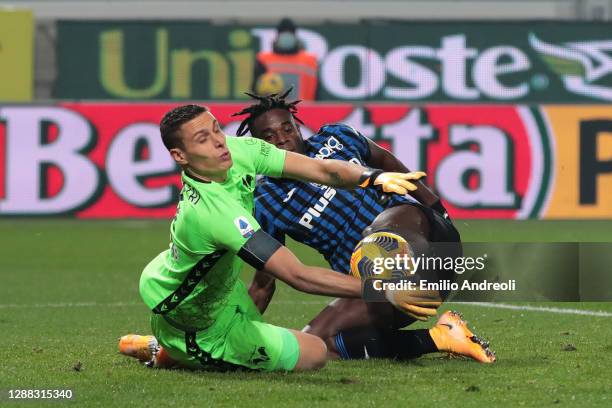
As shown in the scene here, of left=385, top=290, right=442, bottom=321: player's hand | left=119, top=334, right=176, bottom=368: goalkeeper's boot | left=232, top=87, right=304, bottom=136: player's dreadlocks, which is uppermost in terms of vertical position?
left=232, top=87, right=304, bottom=136: player's dreadlocks

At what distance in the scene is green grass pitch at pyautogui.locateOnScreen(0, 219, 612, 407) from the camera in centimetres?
676

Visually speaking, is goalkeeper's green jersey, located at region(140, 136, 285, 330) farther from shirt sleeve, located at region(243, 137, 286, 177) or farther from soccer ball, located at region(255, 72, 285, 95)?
soccer ball, located at region(255, 72, 285, 95)

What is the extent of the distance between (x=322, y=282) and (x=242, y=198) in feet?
2.52

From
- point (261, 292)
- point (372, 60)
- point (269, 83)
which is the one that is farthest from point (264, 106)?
point (372, 60)

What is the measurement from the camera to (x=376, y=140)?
1856cm

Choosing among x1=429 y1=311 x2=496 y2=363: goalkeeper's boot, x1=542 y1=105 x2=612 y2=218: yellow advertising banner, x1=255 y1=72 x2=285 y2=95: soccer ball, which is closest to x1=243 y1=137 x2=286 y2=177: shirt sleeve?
x1=429 y1=311 x2=496 y2=363: goalkeeper's boot

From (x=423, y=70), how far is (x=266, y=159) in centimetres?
1510

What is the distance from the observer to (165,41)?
72.8ft

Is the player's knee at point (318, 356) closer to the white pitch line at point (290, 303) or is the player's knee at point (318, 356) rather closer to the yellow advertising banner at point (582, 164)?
the white pitch line at point (290, 303)

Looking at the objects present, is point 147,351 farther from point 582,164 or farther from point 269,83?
point 269,83

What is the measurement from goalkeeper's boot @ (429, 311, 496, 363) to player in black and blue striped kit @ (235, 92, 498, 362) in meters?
0.09

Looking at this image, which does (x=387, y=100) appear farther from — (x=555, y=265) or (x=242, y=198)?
(x=242, y=198)

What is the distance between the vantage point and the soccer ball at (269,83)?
20875mm

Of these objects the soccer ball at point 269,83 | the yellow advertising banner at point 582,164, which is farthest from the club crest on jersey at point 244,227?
the soccer ball at point 269,83
